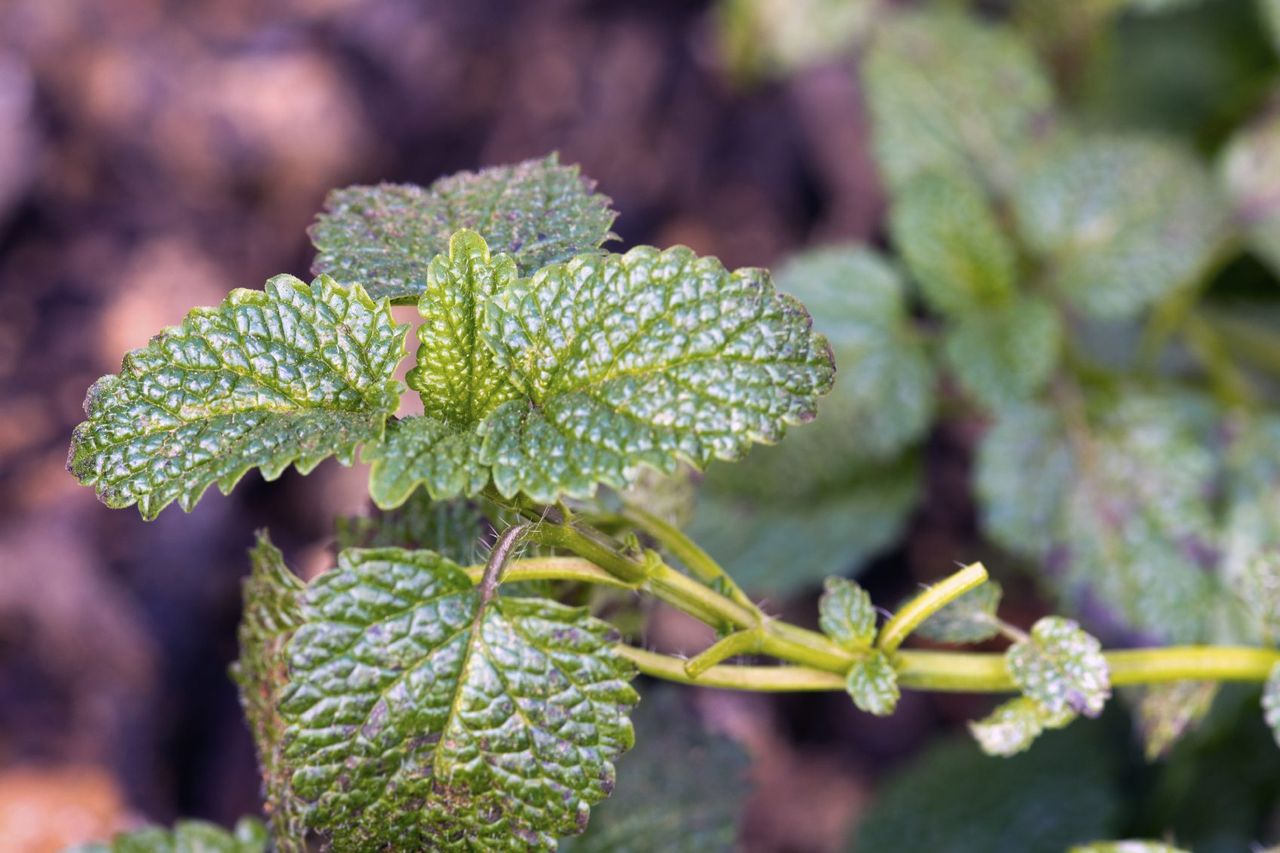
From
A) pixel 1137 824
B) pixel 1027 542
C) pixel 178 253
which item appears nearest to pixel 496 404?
pixel 1027 542

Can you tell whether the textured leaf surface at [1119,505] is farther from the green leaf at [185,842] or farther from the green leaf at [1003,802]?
the green leaf at [185,842]

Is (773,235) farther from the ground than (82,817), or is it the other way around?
(773,235)

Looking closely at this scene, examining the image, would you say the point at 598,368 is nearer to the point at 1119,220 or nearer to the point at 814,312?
the point at 814,312

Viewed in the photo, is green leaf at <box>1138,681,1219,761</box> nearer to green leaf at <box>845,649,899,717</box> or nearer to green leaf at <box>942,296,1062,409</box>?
green leaf at <box>845,649,899,717</box>

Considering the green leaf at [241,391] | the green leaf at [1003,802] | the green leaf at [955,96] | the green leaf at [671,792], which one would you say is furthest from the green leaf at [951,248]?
the green leaf at [241,391]

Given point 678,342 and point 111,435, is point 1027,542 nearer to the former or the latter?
point 678,342

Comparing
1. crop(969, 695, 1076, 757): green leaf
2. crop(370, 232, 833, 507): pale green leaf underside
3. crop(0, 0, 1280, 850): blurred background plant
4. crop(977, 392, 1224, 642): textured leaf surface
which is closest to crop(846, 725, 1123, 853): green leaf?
crop(0, 0, 1280, 850): blurred background plant

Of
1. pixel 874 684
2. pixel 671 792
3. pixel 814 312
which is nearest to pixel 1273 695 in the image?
pixel 874 684
